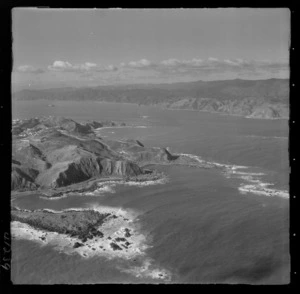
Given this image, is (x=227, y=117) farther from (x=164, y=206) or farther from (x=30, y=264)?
(x=30, y=264)

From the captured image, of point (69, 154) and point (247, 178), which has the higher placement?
point (69, 154)

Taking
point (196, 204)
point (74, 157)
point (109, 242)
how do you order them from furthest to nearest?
point (74, 157)
point (196, 204)
point (109, 242)

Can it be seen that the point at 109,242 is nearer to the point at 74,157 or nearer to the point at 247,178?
the point at 74,157

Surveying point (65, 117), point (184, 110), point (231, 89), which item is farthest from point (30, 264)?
point (231, 89)

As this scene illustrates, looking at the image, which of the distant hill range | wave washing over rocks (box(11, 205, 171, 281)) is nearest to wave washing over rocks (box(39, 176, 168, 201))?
wave washing over rocks (box(11, 205, 171, 281))

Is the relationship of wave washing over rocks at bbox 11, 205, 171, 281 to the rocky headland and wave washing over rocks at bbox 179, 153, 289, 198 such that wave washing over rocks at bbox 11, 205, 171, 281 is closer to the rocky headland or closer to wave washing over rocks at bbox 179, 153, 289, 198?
the rocky headland

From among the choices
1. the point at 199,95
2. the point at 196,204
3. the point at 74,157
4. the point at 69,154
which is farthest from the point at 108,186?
the point at 199,95
